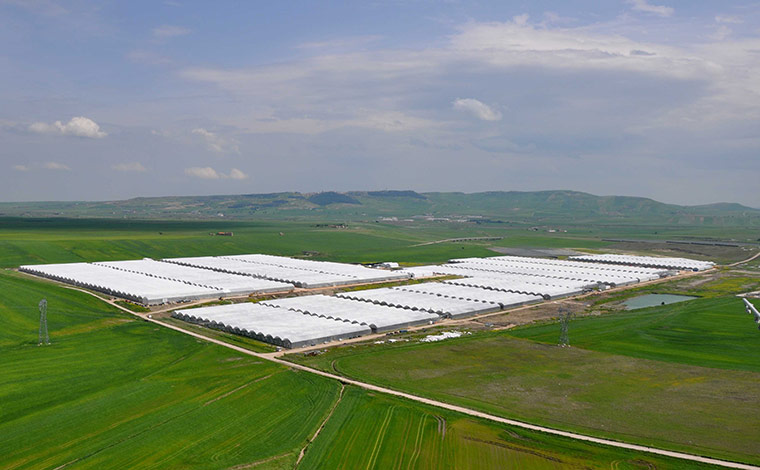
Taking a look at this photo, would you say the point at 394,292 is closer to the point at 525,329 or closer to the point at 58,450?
the point at 525,329

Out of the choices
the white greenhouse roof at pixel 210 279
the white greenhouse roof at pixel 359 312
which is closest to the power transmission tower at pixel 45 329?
the white greenhouse roof at pixel 359 312

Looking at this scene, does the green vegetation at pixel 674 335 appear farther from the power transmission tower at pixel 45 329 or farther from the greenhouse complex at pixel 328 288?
the power transmission tower at pixel 45 329

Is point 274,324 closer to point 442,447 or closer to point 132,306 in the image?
point 132,306

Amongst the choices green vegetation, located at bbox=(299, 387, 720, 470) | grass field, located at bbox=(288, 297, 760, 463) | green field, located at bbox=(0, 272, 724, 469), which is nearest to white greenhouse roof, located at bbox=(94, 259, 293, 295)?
green field, located at bbox=(0, 272, 724, 469)

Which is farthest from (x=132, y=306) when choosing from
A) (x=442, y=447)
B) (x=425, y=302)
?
(x=442, y=447)

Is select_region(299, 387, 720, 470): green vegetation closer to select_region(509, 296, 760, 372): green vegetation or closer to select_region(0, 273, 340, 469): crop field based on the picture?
select_region(0, 273, 340, 469): crop field
